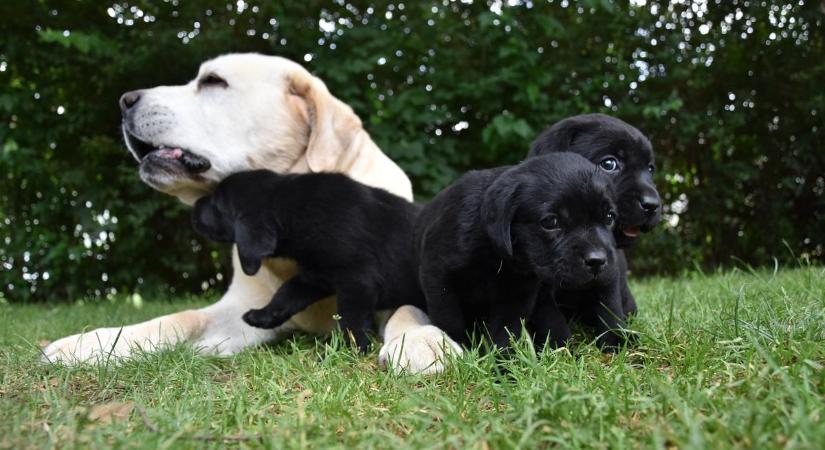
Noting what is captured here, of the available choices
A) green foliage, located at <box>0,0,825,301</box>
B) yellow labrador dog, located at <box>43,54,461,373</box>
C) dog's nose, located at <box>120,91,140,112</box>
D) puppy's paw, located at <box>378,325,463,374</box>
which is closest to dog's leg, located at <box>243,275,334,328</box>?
yellow labrador dog, located at <box>43,54,461,373</box>


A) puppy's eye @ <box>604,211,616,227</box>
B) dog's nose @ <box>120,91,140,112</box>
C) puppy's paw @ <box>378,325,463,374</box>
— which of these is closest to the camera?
puppy's paw @ <box>378,325,463,374</box>

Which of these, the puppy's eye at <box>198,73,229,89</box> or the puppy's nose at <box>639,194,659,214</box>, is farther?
the puppy's eye at <box>198,73,229,89</box>

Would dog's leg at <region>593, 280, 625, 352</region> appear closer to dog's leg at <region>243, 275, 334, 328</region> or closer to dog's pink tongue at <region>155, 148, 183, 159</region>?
dog's leg at <region>243, 275, 334, 328</region>

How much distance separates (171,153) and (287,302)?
40.7 inches

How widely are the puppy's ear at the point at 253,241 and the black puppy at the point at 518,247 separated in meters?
0.66

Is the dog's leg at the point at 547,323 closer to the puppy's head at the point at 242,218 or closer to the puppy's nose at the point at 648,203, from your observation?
the puppy's nose at the point at 648,203

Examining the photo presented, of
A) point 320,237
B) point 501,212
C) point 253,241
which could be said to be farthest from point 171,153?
point 501,212

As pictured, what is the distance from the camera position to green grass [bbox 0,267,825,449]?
5.11ft

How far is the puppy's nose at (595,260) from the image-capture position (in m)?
2.43

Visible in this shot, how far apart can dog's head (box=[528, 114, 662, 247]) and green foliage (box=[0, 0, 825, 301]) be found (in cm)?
289

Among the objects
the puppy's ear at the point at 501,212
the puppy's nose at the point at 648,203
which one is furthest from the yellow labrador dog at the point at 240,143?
the puppy's nose at the point at 648,203

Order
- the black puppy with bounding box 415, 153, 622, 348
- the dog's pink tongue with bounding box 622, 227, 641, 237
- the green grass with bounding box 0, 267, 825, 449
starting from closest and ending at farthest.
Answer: the green grass with bounding box 0, 267, 825, 449 < the black puppy with bounding box 415, 153, 622, 348 < the dog's pink tongue with bounding box 622, 227, 641, 237

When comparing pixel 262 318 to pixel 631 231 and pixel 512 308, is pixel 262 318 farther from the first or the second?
pixel 631 231

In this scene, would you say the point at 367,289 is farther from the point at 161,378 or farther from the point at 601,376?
the point at 601,376
